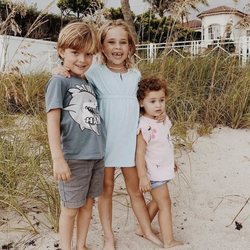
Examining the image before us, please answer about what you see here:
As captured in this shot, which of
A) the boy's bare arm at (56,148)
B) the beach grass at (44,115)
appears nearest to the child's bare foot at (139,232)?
the beach grass at (44,115)

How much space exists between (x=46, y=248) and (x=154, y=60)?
2.94m

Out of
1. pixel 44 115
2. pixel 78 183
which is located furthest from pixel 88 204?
pixel 44 115

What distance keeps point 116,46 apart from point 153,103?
34 centimetres

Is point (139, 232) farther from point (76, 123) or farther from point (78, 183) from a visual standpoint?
point (76, 123)

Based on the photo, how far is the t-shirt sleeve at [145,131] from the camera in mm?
2176

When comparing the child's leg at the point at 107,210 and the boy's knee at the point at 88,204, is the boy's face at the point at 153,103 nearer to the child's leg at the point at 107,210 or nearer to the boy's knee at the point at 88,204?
the child's leg at the point at 107,210

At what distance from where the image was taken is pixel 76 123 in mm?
2010

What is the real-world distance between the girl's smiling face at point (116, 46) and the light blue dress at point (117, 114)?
0.26ft

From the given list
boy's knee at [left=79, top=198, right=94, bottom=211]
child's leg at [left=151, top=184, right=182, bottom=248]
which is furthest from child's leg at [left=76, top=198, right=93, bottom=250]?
child's leg at [left=151, top=184, right=182, bottom=248]

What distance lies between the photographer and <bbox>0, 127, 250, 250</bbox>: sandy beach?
238 centimetres

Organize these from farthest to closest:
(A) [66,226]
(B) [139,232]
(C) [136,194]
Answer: (B) [139,232], (C) [136,194], (A) [66,226]

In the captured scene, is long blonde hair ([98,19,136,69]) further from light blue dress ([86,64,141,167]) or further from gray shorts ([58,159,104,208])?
gray shorts ([58,159,104,208])

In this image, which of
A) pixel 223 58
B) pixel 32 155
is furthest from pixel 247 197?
pixel 223 58

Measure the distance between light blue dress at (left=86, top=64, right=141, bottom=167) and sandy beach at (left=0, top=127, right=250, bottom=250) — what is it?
1.74 feet
